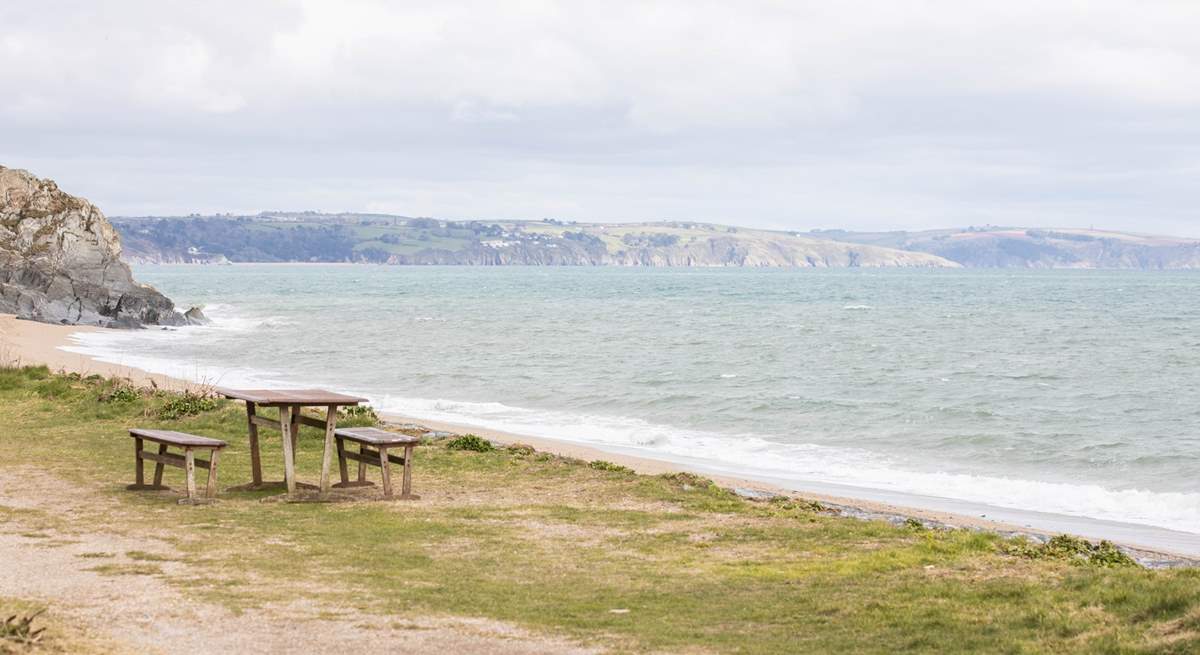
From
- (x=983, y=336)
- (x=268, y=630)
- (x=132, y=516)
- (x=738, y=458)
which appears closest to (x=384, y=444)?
(x=132, y=516)

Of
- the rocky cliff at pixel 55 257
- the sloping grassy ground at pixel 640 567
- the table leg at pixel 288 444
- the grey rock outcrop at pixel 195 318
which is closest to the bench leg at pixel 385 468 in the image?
the sloping grassy ground at pixel 640 567

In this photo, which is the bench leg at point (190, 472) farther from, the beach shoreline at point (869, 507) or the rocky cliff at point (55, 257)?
the rocky cliff at point (55, 257)

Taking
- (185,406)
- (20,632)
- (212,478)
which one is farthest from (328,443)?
(185,406)

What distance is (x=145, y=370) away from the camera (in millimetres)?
34688

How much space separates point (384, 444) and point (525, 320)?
192 ft

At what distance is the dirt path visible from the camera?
737cm

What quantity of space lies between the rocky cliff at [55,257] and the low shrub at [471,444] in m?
41.9

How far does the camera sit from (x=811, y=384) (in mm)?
36281

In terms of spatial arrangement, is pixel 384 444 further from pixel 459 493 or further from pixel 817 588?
pixel 817 588

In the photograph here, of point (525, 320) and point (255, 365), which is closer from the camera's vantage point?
point (255, 365)

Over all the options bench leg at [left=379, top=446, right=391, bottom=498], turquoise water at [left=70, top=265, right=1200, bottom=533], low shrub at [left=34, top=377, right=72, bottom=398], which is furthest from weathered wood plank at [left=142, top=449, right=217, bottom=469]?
turquoise water at [left=70, top=265, right=1200, bottom=533]

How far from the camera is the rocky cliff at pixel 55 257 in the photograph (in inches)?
2131

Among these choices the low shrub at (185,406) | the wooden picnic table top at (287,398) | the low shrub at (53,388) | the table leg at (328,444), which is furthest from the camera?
the low shrub at (53,388)

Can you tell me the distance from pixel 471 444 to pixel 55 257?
143ft
